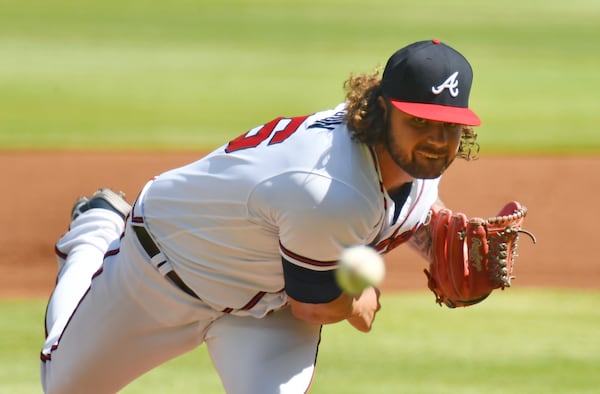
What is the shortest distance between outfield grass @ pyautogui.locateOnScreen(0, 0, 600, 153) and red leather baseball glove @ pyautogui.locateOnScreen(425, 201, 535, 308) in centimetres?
709

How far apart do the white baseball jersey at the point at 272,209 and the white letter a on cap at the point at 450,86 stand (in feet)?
1.02

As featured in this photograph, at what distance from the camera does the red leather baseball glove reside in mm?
4195

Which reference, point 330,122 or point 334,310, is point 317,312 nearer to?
point 334,310

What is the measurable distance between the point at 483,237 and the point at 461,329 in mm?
1892

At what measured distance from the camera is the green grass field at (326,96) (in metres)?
5.36

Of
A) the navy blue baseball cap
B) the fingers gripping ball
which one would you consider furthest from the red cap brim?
the fingers gripping ball

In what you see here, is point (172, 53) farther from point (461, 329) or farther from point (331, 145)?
point (331, 145)

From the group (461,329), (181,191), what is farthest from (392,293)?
(181,191)

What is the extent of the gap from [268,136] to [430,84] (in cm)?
67

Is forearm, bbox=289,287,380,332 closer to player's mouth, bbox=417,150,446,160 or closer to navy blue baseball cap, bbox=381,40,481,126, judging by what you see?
player's mouth, bbox=417,150,446,160

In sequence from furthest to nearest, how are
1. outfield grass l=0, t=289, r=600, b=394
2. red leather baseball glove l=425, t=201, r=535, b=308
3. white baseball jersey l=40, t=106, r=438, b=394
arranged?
outfield grass l=0, t=289, r=600, b=394 → red leather baseball glove l=425, t=201, r=535, b=308 → white baseball jersey l=40, t=106, r=438, b=394

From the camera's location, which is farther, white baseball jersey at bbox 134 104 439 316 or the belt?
the belt

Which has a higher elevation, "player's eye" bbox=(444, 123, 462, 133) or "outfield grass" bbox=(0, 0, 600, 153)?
"player's eye" bbox=(444, 123, 462, 133)

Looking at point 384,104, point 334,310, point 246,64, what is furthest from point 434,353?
A: point 246,64
